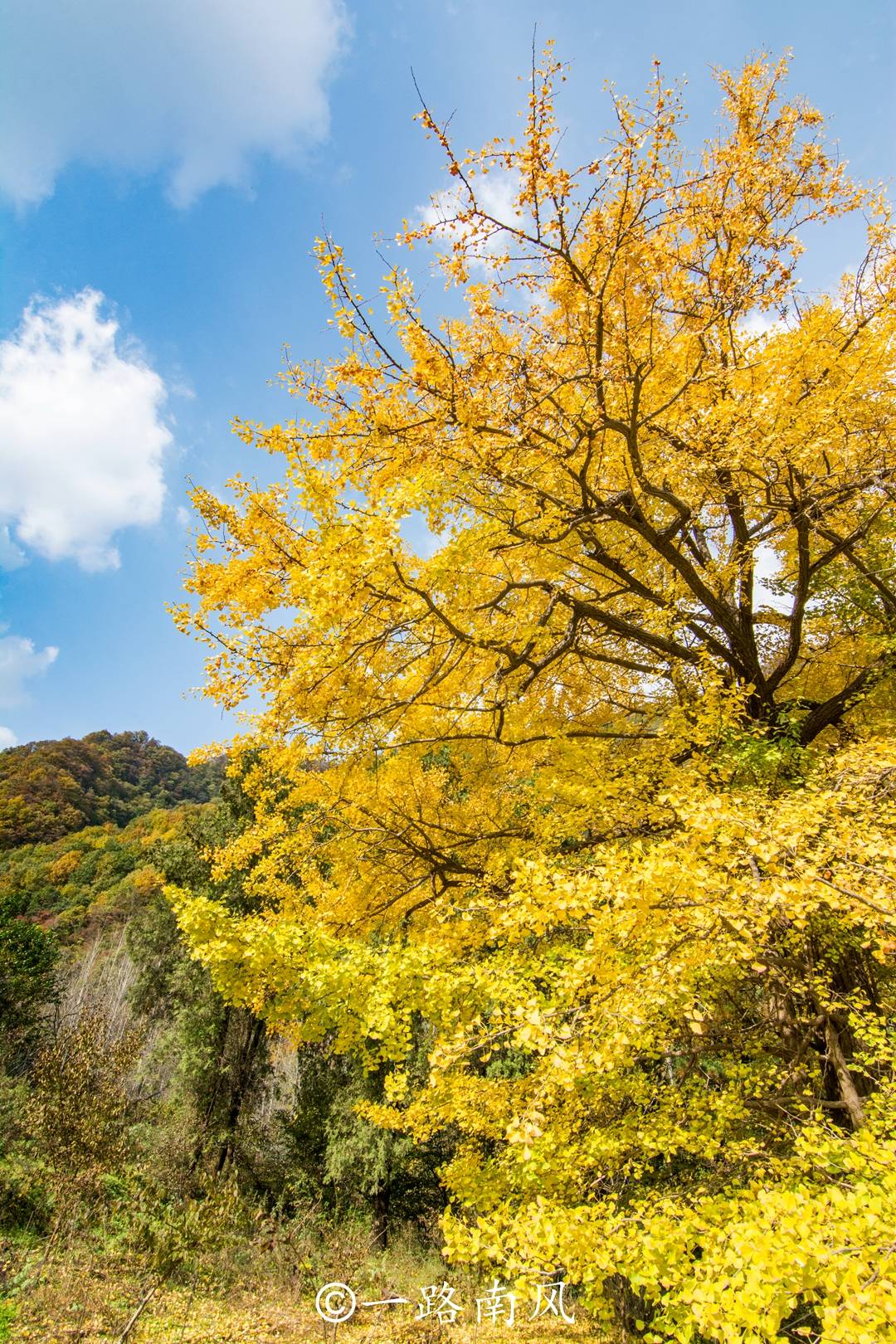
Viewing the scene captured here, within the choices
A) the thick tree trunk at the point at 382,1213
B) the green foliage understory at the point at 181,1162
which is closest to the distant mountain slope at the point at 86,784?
the green foliage understory at the point at 181,1162

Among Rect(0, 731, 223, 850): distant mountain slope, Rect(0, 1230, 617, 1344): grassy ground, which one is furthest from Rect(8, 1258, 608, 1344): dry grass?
Rect(0, 731, 223, 850): distant mountain slope

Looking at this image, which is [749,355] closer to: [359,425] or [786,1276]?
[359,425]

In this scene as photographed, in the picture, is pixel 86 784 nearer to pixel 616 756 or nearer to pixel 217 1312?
pixel 217 1312

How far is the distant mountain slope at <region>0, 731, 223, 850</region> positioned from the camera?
42031 mm

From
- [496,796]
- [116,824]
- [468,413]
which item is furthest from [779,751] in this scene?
[116,824]

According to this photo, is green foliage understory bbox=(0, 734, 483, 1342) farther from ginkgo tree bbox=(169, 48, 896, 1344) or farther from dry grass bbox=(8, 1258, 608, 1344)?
ginkgo tree bbox=(169, 48, 896, 1344)

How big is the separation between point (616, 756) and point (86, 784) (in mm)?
55316

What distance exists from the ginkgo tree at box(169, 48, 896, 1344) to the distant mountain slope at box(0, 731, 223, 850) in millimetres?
30888

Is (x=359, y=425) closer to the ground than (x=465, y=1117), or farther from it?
farther from it

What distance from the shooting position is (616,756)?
5816mm

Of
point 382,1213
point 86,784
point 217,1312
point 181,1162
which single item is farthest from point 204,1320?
point 86,784

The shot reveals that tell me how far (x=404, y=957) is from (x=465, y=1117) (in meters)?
1.60

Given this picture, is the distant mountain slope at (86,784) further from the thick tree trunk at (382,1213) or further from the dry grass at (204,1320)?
the dry grass at (204,1320)

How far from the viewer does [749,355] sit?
5.36m
